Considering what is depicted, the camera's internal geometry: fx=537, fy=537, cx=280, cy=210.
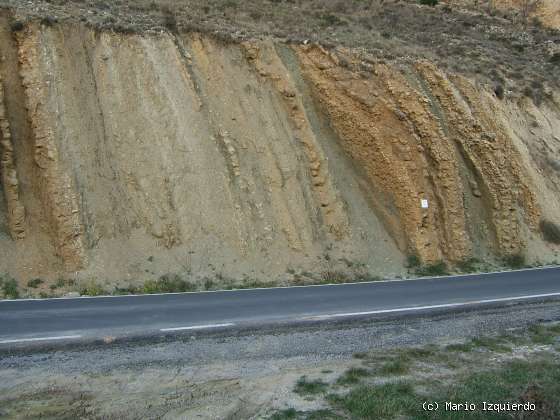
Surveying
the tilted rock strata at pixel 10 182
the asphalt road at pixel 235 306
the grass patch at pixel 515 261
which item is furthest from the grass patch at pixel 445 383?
the tilted rock strata at pixel 10 182

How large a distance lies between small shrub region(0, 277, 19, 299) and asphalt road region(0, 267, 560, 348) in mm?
517

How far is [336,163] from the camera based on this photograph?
1956cm

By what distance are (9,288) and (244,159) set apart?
804 cm

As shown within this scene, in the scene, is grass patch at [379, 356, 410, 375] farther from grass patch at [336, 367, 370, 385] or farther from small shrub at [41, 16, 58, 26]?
small shrub at [41, 16, 58, 26]

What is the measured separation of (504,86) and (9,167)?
2163 centimetres

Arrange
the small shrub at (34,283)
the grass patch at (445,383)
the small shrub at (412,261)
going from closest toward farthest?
the grass patch at (445,383)
the small shrub at (34,283)
the small shrub at (412,261)

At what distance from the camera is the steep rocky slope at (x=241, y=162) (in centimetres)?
1527

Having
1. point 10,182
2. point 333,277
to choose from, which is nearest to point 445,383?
point 333,277

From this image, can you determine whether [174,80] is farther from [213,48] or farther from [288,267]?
[288,267]

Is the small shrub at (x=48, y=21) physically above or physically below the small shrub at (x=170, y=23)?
below

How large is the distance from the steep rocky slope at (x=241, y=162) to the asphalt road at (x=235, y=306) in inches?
63.8

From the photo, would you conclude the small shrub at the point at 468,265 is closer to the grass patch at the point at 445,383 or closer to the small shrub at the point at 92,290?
the grass patch at the point at 445,383

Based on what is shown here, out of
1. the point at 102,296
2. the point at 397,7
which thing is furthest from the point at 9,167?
the point at 397,7

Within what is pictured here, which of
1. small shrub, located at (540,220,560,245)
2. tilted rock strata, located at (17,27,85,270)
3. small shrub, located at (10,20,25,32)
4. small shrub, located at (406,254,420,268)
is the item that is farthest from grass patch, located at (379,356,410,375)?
small shrub, located at (10,20,25,32)
